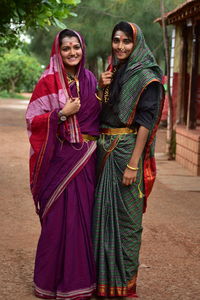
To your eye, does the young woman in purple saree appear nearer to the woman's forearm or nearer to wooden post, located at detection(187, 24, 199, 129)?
the woman's forearm

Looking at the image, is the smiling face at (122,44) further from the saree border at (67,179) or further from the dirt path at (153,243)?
the dirt path at (153,243)

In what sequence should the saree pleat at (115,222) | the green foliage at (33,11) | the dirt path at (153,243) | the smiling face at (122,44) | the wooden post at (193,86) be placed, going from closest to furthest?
the smiling face at (122,44) → the saree pleat at (115,222) → the dirt path at (153,243) → the green foliage at (33,11) → the wooden post at (193,86)

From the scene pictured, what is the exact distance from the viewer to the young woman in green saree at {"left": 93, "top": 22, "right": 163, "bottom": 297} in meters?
4.03

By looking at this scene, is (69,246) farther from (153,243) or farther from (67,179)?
(153,243)

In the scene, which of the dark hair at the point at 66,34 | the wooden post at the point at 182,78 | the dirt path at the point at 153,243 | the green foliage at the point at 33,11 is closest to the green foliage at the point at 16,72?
the wooden post at the point at 182,78

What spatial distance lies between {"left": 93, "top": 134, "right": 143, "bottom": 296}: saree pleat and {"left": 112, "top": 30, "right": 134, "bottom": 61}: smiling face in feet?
1.82

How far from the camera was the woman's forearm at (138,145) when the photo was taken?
4.04m

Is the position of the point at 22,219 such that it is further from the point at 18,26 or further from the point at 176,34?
the point at 176,34

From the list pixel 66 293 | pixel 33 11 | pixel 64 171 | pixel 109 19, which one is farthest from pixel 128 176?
pixel 109 19

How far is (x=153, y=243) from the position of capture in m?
5.75

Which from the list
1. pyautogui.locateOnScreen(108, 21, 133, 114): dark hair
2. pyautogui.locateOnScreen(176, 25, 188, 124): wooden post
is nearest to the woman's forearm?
pyautogui.locateOnScreen(108, 21, 133, 114): dark hair

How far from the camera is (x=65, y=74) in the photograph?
13.5ft

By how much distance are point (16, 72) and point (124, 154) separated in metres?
43.7

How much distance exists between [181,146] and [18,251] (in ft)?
22.6
